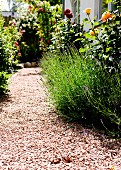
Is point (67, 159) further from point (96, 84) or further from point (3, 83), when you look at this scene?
point (3, 83)

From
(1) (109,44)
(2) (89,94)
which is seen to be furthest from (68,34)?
(2) (89,94)

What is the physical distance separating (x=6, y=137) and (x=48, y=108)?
1.25 m

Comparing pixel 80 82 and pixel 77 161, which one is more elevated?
pixel 80 82

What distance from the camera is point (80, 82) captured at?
3.50 m

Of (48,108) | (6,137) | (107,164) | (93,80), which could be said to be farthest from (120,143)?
(48,108)

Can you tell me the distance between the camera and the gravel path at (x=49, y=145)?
242 cm

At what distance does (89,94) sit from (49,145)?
67 cm

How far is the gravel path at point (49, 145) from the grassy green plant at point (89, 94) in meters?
Answer: 0.17

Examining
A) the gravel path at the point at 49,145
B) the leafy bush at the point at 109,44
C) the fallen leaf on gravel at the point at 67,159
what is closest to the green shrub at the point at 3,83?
the gravel path at the point at 49,145

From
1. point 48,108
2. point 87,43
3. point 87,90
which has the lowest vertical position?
point 48,108

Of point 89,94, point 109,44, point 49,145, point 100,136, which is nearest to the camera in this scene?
point 49,145

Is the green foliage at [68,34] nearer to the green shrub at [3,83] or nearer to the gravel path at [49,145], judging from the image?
the green shrub at [3,83]

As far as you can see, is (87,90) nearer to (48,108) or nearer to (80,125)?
(80,125)

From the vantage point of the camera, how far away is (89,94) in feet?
10.3
